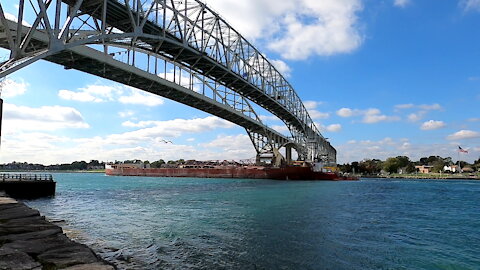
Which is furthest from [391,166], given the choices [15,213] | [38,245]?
[38,245]

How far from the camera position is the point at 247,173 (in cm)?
7562

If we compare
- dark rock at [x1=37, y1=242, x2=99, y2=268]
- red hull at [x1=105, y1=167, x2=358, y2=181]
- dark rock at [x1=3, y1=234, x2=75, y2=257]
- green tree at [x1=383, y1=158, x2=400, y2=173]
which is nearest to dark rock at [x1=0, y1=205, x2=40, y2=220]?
dark rock at [x1=3, y1=234, x2=75, y2=257]

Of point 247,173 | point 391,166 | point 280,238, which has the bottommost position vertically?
point 280,238

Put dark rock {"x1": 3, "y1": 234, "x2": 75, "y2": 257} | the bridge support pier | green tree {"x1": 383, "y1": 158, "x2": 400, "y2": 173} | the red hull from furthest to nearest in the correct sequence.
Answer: green tree {"x1": 383, "y1": 158, "x2": 400, "y2": 173} → the bridge support pier → the red hull → dark rock {"x1": 3, "y1": 234, "x2": 75, "y2": 257}

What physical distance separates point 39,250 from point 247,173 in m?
Answer: 68.6

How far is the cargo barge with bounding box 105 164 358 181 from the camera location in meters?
68.5

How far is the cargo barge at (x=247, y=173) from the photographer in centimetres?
6850

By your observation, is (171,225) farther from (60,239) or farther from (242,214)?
(60,239)

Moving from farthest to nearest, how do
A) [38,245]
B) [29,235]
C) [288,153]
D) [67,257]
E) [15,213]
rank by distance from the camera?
[288,153] → [15,213] → [29,235] → [38,245] → [67,257]

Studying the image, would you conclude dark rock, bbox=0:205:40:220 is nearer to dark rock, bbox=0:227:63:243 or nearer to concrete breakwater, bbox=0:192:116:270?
concrete breakwater, bbox=0:192:116:270

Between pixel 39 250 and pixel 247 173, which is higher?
pixel 247 173

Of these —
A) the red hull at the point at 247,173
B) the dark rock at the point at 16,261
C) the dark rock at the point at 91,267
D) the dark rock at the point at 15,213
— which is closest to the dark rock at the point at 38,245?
the dark rock at the point at 16,261

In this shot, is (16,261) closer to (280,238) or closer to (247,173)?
(280,238)

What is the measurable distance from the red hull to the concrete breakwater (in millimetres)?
59606
